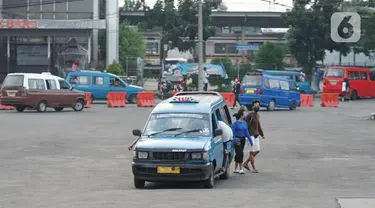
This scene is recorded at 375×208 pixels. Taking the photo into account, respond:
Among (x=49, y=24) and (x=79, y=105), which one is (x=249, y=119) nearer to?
(x=79, y=105)

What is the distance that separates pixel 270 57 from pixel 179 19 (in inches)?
325

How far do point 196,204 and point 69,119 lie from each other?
22.6 meters

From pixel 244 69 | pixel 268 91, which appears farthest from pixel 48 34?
pixel 268 91

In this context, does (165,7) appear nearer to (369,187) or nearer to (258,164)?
(258,164)

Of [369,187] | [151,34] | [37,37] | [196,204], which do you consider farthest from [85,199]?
[151,34]

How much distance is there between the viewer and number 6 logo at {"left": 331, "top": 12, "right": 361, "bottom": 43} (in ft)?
196

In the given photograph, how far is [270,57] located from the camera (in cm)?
6688

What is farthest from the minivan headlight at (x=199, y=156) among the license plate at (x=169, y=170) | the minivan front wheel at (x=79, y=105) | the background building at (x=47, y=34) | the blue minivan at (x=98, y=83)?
the background building at (x=47, y=34)

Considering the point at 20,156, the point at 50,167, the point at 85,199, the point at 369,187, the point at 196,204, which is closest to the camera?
the point at 196,204

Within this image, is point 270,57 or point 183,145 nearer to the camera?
point 183,145

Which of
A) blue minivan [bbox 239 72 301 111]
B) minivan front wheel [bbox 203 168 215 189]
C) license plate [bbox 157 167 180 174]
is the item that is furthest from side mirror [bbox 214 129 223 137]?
blue minivan [bbox 239 72 301 111]

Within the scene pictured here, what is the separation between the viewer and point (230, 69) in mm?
65312

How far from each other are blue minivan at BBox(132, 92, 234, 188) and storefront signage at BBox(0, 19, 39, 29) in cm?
4586

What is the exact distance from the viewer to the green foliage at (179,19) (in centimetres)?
6688
